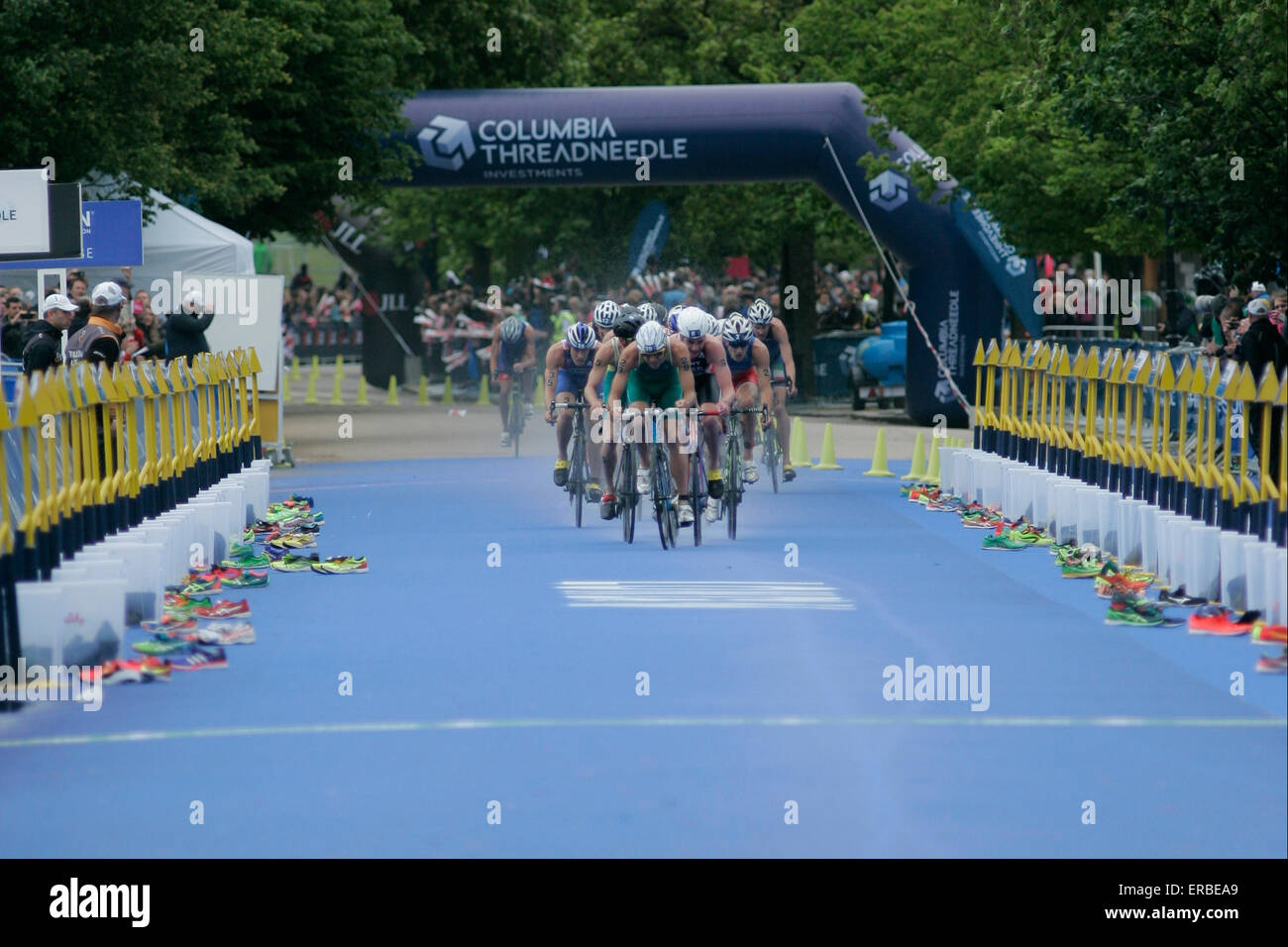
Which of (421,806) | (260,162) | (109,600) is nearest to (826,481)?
(260,162)

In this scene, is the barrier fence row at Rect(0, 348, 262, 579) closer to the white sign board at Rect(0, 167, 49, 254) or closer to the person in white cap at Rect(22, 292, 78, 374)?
the person in white cap at Rect(22, 292, 78, 374)

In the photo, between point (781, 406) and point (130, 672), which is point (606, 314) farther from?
point (130, 672)

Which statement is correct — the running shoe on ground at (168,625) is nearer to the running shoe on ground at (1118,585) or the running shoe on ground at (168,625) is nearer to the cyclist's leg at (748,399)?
the running shoe on ground at (1118,585)

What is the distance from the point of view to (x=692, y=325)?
17.0 m

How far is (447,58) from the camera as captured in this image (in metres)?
39.1

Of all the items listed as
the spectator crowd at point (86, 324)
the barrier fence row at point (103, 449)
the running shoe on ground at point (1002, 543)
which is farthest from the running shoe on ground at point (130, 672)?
the running shoe on ground at point (1002, 543)

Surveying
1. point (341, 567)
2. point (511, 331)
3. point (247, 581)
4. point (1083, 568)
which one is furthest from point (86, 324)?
point (511, 331)

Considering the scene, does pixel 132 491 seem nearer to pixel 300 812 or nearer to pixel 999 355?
pixel 300 812

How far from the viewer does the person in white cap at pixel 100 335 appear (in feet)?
54.5

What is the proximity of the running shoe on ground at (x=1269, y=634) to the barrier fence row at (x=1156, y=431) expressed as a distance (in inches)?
30.4

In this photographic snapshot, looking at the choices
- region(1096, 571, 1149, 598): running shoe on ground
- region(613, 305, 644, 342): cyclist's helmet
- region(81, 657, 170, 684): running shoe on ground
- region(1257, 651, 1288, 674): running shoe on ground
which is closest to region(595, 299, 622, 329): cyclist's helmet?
region(613, 305, 644, 342): cyclist's helmet

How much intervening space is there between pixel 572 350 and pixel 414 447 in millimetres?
10980

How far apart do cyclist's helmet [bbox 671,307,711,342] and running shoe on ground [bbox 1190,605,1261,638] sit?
215 inches

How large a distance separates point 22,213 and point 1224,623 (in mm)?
11545
